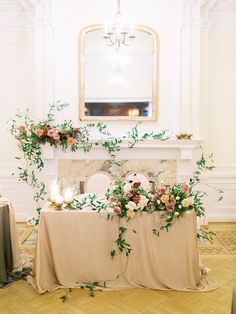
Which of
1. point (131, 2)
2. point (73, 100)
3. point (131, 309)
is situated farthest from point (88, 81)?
point (131, 309)

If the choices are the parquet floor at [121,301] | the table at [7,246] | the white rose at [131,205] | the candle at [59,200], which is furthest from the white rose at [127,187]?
the table at [7,246]

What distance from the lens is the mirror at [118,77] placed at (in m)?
5.83

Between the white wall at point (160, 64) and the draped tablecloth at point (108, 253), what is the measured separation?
101 inches

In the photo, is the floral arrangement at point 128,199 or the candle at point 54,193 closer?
the floral arrangement at point 128,199

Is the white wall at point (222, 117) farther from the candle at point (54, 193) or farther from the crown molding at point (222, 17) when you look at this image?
the candle at point (54, 193)

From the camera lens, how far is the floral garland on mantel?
11.6ft

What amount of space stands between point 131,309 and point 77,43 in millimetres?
4149

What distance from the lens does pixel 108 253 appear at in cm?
362

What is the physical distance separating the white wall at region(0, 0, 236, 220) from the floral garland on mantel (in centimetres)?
23

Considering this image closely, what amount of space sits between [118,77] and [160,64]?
0.71 meters

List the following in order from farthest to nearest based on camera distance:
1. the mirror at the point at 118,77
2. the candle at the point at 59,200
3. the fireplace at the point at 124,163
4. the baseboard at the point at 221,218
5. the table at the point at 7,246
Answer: the baseboard at the point at 221,218 → the mirror at the point at 118,77 → the fireplace at the point at 124,163 → the table at the point at 7,246 → the candle at the point at 59,200

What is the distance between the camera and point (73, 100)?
590 centimetres

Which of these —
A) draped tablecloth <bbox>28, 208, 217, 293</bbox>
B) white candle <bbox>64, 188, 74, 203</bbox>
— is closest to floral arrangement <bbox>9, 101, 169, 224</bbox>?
white candle <bbox>64, 188, 74, 203</bbox>

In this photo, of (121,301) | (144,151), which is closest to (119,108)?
(144,151)
